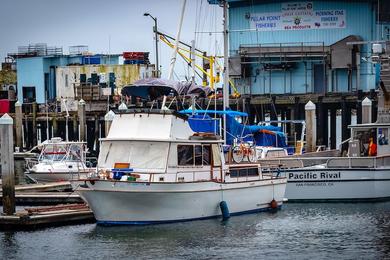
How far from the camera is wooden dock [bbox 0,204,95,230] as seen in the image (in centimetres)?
2956

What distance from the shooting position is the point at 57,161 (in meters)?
46.8

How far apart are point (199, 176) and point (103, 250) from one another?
18.4 ft

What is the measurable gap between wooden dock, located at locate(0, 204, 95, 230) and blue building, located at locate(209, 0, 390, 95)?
32.8 meters

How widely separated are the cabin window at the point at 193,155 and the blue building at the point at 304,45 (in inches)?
1218

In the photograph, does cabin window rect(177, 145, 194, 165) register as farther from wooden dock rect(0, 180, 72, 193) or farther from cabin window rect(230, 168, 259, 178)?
wooden dock rect(0, 180, 72, 193)

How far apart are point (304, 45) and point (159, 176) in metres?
34.3

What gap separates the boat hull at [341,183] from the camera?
36250 mm

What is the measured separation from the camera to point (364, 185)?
119 feet

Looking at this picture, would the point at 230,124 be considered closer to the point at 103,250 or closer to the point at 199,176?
the point at 199,176

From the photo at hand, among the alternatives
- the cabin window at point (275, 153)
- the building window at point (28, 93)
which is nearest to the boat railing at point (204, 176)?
the cabin window at point (275, 153)

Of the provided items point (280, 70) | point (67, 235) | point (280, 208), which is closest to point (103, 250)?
point (67, 235)

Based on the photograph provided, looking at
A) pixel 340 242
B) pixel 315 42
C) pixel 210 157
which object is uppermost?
pixel 315 42

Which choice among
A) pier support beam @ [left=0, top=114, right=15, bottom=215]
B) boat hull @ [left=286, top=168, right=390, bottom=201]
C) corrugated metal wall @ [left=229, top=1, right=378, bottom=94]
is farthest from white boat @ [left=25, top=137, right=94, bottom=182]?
corrugated metal wall @ [left=229, top=1, right=378, bottom=94]

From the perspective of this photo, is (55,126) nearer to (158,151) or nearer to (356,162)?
(356,162)
